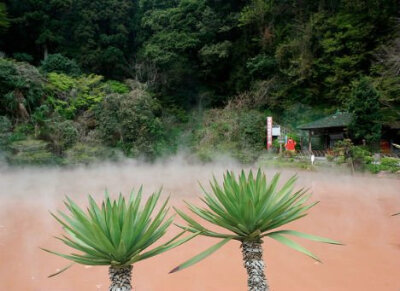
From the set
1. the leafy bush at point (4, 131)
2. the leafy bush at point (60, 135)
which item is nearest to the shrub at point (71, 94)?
the leafy bush at point (60, 135)

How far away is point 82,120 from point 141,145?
301 centimetres

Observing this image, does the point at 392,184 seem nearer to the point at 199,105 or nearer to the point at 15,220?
the point at 15,220

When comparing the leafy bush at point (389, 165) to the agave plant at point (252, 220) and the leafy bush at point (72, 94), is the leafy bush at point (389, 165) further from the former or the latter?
the leafy bush at point (72, 94)

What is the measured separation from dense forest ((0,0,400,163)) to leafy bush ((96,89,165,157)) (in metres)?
0.04

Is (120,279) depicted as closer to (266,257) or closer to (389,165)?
(266,257)

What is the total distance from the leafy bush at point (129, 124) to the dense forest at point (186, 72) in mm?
42

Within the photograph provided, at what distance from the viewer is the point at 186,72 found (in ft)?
62.6

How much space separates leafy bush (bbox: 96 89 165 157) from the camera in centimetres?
1294

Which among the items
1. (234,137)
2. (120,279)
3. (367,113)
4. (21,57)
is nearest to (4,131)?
(21,57)

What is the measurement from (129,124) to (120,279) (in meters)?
12.2

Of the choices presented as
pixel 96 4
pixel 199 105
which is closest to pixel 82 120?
pixel 199 105

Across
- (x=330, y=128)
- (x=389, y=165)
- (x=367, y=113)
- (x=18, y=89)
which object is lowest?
(x=389, y=165)

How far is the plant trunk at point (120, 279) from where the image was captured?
1034 mm

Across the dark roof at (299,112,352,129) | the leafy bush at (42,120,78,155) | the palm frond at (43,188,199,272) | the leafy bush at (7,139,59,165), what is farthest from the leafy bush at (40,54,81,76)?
the palm frond at (43,188,199,272)
